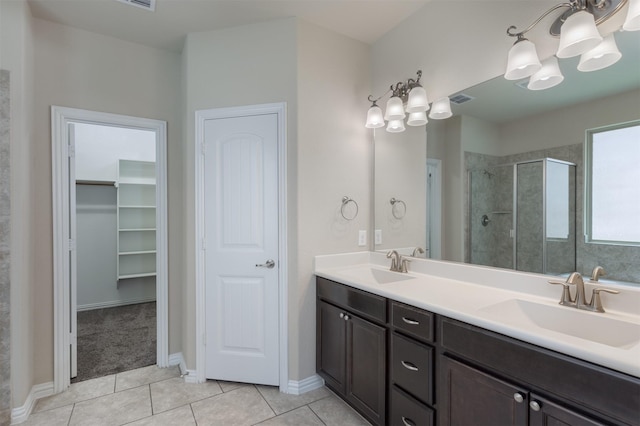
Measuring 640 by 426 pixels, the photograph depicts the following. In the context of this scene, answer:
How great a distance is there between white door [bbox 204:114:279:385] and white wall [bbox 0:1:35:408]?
1133 millimetres

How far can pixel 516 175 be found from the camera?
5.53ft

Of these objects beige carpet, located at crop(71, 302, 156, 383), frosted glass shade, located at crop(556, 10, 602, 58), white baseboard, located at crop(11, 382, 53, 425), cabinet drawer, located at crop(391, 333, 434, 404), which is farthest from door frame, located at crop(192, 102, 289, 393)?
frosted glass shade, located at crop(556, 10, 602, 58)

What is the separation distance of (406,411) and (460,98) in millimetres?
1870

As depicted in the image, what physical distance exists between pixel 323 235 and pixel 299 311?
1.97 ft

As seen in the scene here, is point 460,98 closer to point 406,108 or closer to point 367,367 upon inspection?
point 406,108

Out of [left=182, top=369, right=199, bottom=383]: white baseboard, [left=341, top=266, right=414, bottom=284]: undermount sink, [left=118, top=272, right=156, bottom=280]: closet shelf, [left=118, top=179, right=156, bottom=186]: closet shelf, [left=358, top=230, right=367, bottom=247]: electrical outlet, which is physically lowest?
[left=182, top=369, right=199, bottom=383]: white baseboard

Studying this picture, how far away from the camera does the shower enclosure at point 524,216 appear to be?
1484mm

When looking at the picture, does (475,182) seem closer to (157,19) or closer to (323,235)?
(323,235)

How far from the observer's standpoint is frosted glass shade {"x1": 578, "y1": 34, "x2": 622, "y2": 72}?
128 cm

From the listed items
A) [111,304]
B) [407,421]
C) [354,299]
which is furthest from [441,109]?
[111,304]

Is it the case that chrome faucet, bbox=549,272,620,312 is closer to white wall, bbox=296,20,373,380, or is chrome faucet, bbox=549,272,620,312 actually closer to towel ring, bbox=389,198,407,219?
towel ring, bbox=389,198,407,219

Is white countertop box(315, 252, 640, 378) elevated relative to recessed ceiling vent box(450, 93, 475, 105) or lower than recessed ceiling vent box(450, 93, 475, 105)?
lower

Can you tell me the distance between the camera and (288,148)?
226cm

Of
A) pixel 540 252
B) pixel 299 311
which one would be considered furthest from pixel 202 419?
pixel 540 252
